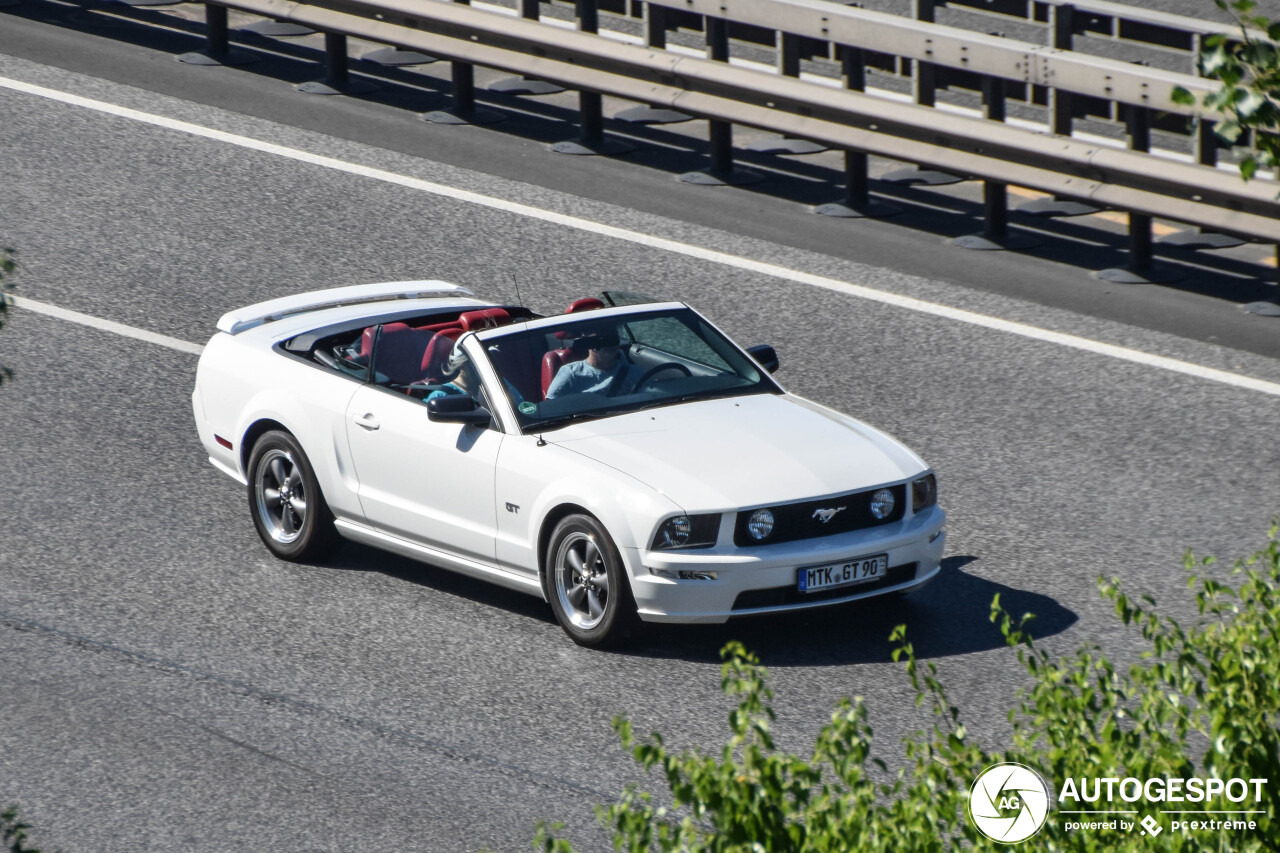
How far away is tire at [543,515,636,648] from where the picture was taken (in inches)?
334

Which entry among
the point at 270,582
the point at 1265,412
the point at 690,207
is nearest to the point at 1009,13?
the point at 690,207

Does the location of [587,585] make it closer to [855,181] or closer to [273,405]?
[273,405]

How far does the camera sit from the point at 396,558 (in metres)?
10.1

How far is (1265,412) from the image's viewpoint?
1120 cm

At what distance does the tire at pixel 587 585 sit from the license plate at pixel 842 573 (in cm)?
79

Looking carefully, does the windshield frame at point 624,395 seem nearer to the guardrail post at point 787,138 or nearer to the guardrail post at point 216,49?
the guardrail post at point 787,138

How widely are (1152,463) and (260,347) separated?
5022mm

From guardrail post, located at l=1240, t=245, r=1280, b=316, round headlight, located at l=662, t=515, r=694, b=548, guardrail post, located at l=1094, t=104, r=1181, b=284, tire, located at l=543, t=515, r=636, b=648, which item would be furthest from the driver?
guardrail post, located at l=1240, t=245, r=1280, b=316

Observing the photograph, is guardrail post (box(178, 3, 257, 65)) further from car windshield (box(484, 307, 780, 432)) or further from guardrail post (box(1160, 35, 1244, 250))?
car windshield (box(484, 307, 780, 432))

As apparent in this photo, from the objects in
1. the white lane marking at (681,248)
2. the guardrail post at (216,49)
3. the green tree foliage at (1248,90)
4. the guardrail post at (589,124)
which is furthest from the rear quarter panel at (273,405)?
the guardrail post at (216,49)

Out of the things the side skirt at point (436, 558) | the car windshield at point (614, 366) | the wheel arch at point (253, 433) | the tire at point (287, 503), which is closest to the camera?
the side skirt at point (436, 558)

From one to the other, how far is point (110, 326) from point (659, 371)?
16.1ft

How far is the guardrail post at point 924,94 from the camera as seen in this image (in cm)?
1403

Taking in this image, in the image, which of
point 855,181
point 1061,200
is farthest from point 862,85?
point 1061,200
